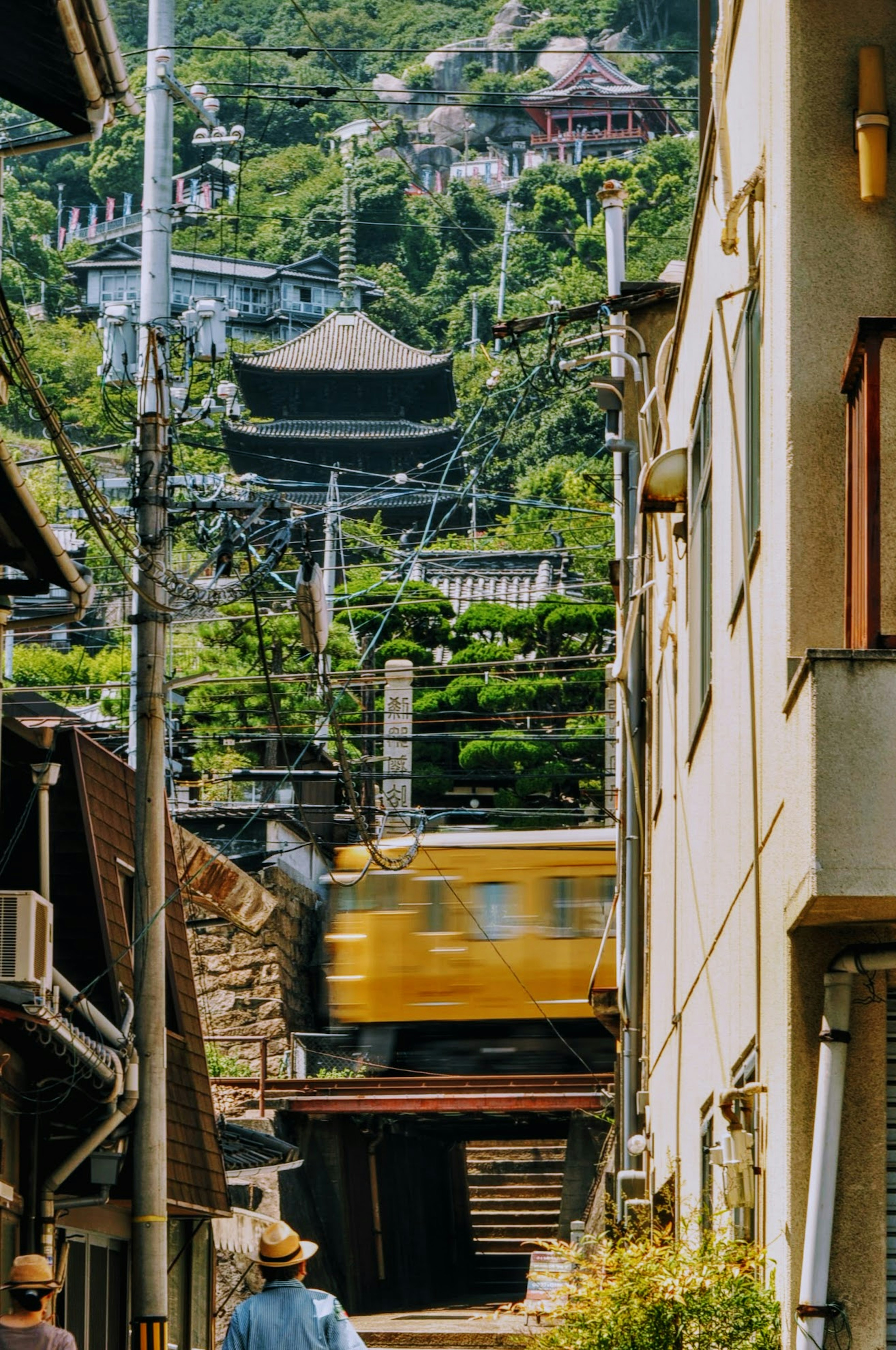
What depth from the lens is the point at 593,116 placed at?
386 ft

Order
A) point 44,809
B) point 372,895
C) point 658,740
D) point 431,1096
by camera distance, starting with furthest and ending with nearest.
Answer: point 372,895
point 431,1096
point 658,740
point 44,809

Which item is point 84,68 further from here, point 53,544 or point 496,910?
point 496,910

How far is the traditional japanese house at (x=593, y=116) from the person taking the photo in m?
116

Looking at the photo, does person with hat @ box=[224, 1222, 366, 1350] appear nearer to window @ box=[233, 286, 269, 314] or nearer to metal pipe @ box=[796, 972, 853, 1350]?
metal pipe @ box=[796, 972, 853, 1350]

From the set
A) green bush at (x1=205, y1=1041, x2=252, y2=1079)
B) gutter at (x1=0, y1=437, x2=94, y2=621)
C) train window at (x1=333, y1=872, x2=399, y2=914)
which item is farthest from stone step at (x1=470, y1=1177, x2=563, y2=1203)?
gutter at (x1=0, y1=437, x2=94, y2=621)

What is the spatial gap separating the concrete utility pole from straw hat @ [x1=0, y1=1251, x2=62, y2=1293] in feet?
19.0

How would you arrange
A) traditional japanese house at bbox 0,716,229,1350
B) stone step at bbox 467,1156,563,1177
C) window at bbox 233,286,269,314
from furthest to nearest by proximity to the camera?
window at bbox 233,286,269,314, stone step at bbox 467,1156,563,1177, traditional japanese house at bbox 0,716,229,1350

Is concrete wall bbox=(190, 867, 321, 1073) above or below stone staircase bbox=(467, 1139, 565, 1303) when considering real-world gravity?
above

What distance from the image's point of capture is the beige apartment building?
4676mm

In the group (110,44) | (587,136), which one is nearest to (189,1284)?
(110,44)

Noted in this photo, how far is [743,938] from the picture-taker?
6.45m

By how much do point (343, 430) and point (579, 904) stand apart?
4252 centimetres

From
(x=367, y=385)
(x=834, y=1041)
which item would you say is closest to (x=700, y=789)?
(x=834, y=1041)

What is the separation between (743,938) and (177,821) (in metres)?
32.7
